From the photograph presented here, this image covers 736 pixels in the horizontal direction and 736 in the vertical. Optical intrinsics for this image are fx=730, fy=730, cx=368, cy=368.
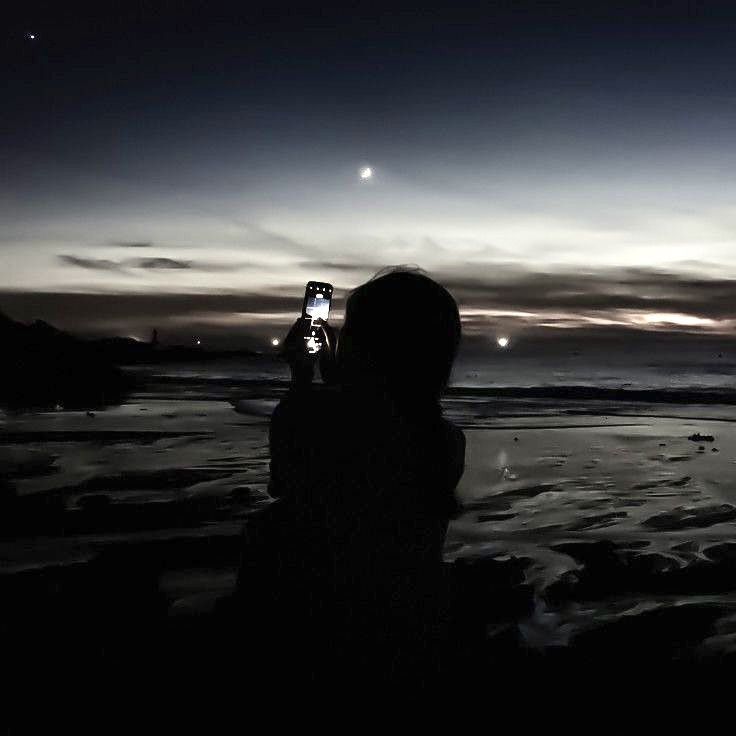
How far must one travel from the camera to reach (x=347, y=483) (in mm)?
2303

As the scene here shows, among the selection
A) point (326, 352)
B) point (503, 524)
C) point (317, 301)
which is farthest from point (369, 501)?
point (503, 524)

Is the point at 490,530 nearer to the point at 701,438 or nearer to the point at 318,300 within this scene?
the point at 318,300

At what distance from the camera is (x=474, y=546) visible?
686 cm

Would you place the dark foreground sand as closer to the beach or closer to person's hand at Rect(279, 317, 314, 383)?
the beach

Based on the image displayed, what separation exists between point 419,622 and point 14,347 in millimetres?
32085

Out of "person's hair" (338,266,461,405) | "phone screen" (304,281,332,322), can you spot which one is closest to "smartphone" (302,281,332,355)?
"phone screen" (304,281,332,322)

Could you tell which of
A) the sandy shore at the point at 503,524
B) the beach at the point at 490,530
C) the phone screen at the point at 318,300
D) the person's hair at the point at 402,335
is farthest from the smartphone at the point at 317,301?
the sandy shore at the point at 503,524

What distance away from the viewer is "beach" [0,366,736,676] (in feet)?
15.7

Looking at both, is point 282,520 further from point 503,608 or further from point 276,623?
point 503,608

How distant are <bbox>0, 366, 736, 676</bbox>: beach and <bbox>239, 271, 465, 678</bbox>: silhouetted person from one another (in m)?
0.26

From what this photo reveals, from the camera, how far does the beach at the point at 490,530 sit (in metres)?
4.79

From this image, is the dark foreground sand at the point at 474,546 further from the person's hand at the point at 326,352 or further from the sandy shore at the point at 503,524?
the person's hand at the point at 326,352

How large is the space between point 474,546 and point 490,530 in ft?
2.00

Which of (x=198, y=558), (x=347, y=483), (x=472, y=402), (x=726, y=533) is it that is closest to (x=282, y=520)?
(x=347, y=483)
